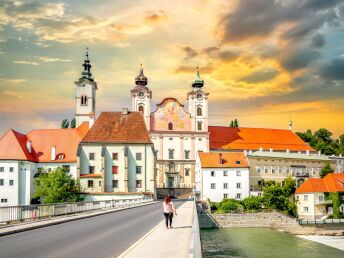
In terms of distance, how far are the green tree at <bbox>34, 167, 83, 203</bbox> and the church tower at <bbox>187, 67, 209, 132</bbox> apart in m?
42.5

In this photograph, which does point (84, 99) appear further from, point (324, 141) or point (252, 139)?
point (324, 141)

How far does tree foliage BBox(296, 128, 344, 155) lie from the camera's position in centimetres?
12444

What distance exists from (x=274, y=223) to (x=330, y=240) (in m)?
11.3

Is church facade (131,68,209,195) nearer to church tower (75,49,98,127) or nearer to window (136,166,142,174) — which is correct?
church tower (75,49,98,127)

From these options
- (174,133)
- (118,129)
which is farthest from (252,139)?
(118,129)

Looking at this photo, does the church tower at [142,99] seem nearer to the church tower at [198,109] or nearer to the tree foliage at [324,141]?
the church tower at [198,109]

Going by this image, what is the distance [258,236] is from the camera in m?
59.9

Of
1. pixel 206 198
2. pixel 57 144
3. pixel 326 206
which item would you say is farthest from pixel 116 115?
pixel 326 206

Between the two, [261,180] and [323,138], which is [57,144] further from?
[323,138]

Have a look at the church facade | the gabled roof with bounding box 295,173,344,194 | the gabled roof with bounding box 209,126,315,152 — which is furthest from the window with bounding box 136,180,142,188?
the gabled roof with bounding box 209,126,315,152

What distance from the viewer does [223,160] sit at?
88562mm

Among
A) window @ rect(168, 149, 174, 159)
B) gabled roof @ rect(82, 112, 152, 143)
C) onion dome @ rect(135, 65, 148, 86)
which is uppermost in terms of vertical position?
onion dome @ rect(135, 65, 148, 86)

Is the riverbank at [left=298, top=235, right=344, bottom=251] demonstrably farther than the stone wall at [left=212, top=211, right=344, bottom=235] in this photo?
No

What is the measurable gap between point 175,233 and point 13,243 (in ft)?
22.4
